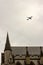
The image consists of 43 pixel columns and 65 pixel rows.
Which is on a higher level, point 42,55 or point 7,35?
point 7,35

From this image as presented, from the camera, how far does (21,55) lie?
68.3 metres

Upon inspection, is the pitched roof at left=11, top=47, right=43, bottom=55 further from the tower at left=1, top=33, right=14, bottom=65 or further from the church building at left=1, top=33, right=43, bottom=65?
the tower at left=1, top=33, right=14, bottom=65

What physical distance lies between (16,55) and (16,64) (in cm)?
365

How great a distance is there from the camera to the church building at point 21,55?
218ft

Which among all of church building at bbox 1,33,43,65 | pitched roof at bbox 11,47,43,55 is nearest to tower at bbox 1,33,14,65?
church building at bbox 1,33,43,65

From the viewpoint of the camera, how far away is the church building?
66.5 meters

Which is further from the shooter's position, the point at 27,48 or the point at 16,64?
the point at 27,48

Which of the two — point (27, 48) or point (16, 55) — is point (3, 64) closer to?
point (16, 55)

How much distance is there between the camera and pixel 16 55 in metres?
68.3

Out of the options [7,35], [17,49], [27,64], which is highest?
[7,35]

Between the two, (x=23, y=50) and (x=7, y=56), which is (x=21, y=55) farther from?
(x=7, y=56)

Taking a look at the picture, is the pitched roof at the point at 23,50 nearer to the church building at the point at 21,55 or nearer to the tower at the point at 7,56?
the church building at the point at 21,55

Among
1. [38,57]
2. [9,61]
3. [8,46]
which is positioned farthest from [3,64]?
[38,57]

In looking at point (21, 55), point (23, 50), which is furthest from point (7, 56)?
point (23, 50)
